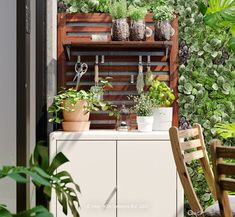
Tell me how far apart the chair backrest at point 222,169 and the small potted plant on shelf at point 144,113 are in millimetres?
1701

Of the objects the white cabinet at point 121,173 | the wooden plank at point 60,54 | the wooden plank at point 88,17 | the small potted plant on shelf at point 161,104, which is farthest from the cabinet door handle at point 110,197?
the wooden plank at point 88,17

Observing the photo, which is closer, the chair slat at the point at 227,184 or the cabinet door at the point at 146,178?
the chair slat at the point at 227,184

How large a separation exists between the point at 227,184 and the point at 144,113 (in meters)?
1.84

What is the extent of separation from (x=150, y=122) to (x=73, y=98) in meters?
0.60

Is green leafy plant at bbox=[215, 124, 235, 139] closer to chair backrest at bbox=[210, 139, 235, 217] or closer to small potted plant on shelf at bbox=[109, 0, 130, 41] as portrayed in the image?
small potted plant on shelf at bbox=[109, 0, 130, 41]

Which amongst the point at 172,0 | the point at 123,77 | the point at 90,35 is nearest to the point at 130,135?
the point at 123,77

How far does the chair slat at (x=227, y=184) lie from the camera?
1.80 meters

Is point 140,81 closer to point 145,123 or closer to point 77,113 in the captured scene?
point 145,123

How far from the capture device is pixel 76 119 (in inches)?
141

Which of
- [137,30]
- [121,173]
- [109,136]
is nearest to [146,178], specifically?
[121,173]

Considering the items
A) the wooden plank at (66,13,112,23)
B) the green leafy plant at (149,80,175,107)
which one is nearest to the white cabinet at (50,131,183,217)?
the green leafy plant at (149,80,175,107)

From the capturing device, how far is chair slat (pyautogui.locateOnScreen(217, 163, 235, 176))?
175 cm

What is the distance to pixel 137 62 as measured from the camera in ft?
13.2

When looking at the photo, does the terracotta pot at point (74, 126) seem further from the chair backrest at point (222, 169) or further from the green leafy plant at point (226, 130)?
the chair backrest at point (222, 169)
